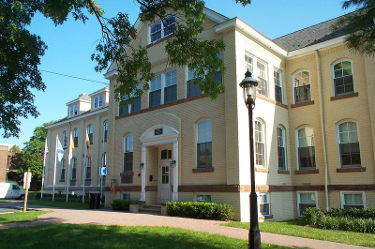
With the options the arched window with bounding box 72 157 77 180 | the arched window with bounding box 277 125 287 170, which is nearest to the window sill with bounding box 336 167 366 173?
the arched window with bounding box 277 125 287 170

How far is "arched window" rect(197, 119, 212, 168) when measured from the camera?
16.1m

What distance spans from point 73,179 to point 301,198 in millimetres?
23014

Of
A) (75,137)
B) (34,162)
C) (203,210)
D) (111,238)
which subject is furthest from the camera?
(34,162)

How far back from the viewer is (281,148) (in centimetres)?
1788

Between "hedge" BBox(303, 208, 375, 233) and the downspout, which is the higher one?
the downspout

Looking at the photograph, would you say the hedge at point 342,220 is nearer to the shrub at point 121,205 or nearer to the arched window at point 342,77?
the arched window at point 342,77

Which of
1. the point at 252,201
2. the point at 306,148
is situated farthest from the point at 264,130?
the point at 252,201

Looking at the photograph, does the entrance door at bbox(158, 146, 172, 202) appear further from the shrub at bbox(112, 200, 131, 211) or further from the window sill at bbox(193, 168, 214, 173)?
the window sill at bbox(193, 168, 214, 173)

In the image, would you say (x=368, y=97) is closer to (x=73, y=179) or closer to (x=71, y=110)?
(x=73, y=179)

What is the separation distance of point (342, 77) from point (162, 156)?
10.5 meters

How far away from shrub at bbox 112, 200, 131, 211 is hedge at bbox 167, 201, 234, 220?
3848 mm

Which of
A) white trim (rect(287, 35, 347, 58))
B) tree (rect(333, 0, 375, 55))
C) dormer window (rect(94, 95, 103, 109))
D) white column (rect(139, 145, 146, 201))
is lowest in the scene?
white column (rect(139, 145, 146, 201))

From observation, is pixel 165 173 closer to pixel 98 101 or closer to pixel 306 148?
pixel 306 148

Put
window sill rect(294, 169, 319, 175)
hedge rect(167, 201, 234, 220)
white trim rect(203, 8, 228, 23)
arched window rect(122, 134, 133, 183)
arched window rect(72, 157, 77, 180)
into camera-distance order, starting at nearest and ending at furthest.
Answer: hedge rect(167, 201, 234, 220) < white trim rect(203, 8, 228, 23) < window sill rect(294, 169, 319, 175) < arched window rect(122, 134, 133, 183) < arched window rect(72, 157, 77, 180)
